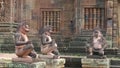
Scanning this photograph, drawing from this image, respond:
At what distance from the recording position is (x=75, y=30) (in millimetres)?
22797

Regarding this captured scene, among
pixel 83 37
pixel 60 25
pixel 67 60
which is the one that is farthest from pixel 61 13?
pixel 67 60

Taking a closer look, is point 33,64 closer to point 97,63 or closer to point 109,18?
point 97,63

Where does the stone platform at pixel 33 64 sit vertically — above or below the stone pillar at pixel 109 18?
below

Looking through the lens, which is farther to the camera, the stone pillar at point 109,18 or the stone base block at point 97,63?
the stone pillar at point 109,18

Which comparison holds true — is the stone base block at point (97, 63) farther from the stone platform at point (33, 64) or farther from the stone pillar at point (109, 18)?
the stone pillar at point (109, 18)

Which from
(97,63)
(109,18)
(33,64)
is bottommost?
(97,63)

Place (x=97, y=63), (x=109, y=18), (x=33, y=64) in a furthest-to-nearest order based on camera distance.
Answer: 1. (x=109, y=18)
2. (x=97, y=63)
3. (x=33, y=64)

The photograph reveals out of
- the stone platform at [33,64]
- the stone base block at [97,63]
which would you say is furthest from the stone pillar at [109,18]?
the stone platform at [33,64]

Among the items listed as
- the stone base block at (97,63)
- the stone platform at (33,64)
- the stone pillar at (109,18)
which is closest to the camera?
the stone platform at (33,64)

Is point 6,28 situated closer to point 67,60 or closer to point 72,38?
point 72,38

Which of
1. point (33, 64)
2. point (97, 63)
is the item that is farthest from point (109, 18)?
point (33, 64)

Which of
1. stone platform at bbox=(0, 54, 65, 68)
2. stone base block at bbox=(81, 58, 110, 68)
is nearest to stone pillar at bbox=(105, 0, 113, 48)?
stone base block at bbox=(81, 58, 110, 68)

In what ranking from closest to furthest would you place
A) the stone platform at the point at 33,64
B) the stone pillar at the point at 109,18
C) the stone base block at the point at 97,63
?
the stone platform at the point at 33,64 → the stone base block at the point at 97,63 → the stone pillar at the point at 109,18

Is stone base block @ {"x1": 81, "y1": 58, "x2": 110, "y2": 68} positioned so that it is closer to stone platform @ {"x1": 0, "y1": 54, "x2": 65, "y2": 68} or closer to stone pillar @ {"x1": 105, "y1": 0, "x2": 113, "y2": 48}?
stone platform @ {"x1": 0, "y1": 54, "x2": 65, "y2": 68}
